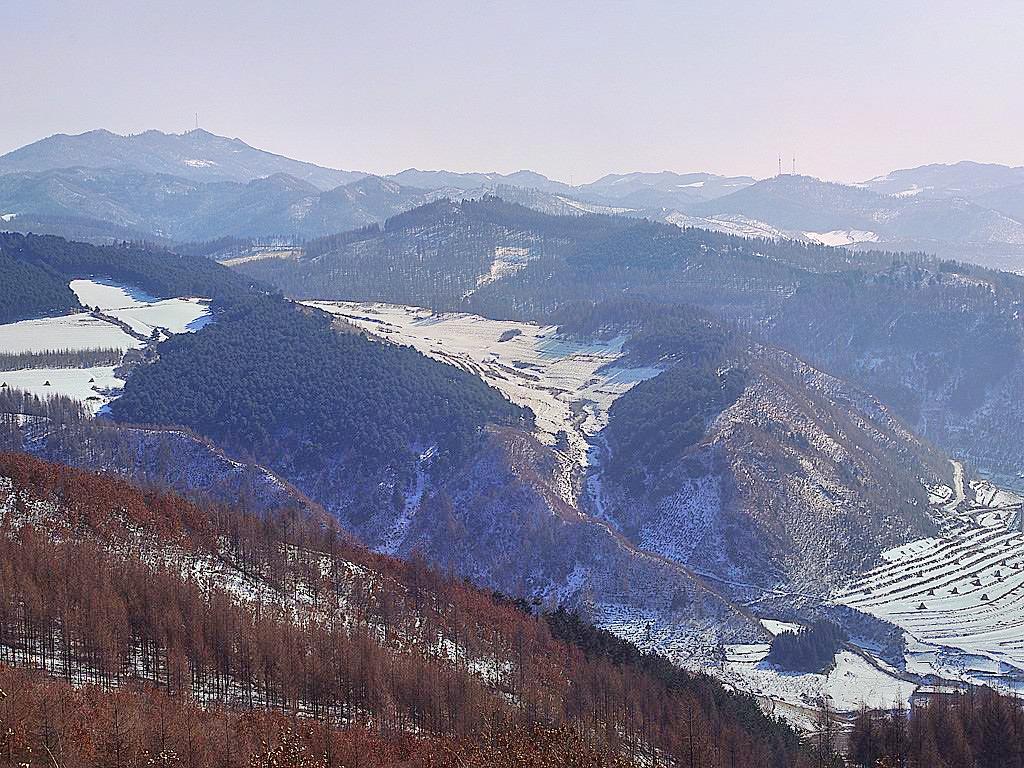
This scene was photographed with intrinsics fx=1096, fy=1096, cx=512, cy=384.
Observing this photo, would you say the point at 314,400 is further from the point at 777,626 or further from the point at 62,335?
the point at 777,626

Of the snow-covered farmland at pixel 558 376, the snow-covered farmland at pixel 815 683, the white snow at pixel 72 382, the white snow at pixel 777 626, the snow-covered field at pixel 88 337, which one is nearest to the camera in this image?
the snow-covered farmland at pixel 815 683

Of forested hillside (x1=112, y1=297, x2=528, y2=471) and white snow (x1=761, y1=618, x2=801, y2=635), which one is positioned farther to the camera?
forested hillside (x1=112, y1=297, x2=528, y2=471)

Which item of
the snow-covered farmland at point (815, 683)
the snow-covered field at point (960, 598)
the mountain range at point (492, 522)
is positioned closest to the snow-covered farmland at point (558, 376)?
the mountain range at point (492, 522)

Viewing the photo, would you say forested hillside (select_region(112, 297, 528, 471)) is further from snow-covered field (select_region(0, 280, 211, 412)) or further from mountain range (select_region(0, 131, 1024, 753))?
snow-covered field (select_region(0, 280, 211, 412))

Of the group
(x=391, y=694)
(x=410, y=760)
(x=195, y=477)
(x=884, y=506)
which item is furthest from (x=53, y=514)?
(x=884, y=506)

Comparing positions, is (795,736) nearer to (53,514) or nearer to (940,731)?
(940,731)

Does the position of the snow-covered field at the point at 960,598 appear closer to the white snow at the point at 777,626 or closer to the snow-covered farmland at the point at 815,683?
the snow-covered farmland at the point at 815,683

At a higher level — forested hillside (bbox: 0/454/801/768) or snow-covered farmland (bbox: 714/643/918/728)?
forested hillside (bbox: 0/454/801/768)

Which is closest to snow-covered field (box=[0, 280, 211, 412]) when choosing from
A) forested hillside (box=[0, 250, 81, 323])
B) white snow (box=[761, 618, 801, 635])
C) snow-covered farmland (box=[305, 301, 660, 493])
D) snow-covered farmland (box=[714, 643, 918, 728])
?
forested hillside (box=[0, 250, 81, 323])

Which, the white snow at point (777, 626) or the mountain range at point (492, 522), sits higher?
the mountain range at point (492, 522)
